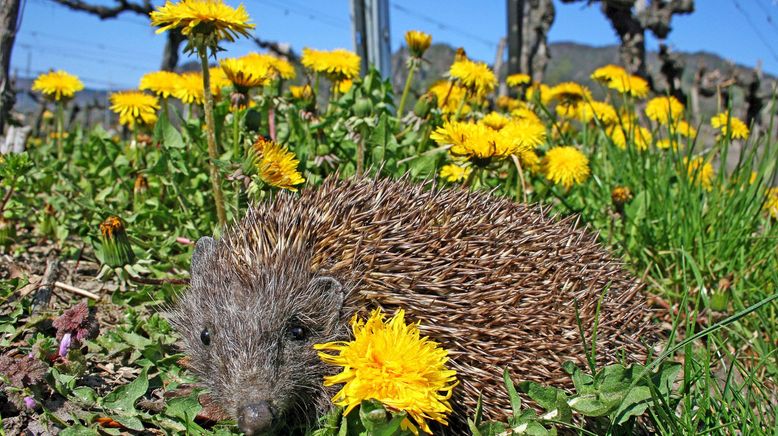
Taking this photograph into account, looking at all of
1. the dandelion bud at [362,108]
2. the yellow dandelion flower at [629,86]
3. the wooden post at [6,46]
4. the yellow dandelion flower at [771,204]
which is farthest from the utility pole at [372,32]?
the yellow dandelion flower at [771,204]

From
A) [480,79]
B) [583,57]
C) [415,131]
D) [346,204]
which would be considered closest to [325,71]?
[415,131]

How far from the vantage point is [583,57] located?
100 m

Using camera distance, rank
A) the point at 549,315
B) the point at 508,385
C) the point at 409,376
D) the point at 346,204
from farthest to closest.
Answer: the point at 346,204, the point at 549,315, the point at 508,385, the point at 409,376

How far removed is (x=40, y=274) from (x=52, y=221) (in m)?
0.67

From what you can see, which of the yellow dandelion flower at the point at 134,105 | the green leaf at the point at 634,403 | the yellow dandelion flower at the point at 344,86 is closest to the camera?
the green leaf at the point at 634,403

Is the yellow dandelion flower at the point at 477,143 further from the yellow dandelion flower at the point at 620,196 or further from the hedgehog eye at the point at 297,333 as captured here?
the hedgehog eye at the point at 297,333

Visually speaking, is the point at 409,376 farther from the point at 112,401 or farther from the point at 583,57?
the point at 583,57

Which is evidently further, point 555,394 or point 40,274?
point 40,274

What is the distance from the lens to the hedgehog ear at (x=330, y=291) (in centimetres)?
275

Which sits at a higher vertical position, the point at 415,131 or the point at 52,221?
the point at 415,131

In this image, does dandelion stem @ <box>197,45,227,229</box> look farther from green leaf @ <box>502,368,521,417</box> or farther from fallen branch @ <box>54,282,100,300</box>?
green leaf @ <box>502,368,521,417</box>

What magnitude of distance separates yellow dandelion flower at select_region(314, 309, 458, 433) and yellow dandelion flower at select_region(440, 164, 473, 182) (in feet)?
6.34

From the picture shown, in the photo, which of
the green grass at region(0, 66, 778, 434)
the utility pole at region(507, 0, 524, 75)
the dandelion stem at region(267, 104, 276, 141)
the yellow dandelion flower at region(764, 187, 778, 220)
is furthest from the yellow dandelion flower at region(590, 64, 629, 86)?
the utility pole at region(507, 0, 524, 75)

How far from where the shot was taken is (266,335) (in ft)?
8.90
